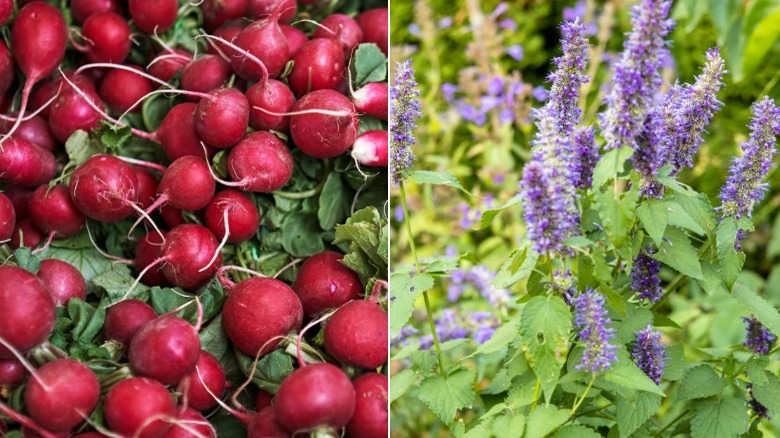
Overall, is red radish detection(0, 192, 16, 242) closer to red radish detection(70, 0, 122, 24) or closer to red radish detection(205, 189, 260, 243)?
red radish detection(205, 189, 260, 243)

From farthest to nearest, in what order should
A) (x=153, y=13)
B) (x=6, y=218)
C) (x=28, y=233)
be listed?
(x=153, y=13) < (x=28, y=233) < (x=6, y=218)

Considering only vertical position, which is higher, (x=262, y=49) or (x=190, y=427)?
(x=262, y=49)

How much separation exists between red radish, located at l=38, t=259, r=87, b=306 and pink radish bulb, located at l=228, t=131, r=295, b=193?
0.95 ft

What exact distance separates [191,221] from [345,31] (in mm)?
456

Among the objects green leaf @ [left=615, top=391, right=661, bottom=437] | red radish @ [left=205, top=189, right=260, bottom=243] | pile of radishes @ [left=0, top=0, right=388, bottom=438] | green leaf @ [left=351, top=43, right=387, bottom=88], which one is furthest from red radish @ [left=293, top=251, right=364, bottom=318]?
green leaf @ [left=615, top=391, right=661, bottom=437]

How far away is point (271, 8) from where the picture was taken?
1.52 m

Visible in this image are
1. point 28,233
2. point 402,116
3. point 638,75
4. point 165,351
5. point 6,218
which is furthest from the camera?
point 28,233

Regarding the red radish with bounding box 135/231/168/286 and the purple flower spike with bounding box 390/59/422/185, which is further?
the red radish with bounding box 135/231/168/286

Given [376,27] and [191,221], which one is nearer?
[191,221]

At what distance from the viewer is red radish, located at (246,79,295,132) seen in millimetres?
1327

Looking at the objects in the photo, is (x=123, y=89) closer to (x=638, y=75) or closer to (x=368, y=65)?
(x=368, y=65)

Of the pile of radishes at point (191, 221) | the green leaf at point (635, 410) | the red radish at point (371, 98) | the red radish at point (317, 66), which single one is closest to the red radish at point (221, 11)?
the pile of radishes at point (191, 221)

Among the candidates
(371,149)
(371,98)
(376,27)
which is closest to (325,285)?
(371,149)

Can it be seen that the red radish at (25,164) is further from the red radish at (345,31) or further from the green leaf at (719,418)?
the green leaf at (719,418)
